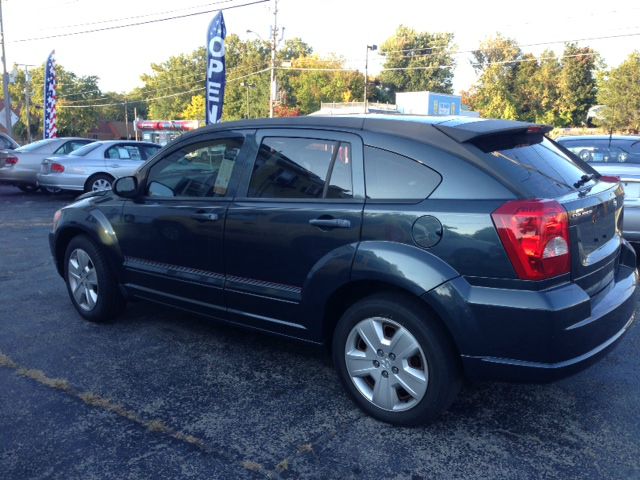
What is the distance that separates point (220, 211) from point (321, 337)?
110 cm

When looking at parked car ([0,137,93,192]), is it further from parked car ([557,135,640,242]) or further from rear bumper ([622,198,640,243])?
rear bumper ([622,198,640,243])

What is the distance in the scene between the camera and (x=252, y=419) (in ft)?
10.7

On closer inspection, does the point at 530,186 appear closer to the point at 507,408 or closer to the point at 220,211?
the point at 507,408

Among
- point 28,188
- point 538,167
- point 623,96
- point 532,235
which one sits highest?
point 623,96

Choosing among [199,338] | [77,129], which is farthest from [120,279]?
[77,129]

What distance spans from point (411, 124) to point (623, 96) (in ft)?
150

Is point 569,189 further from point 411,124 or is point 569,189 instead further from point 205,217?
point 205,217

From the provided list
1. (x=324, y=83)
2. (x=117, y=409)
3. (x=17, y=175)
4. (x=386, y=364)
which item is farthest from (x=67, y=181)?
(x=324, y=83)

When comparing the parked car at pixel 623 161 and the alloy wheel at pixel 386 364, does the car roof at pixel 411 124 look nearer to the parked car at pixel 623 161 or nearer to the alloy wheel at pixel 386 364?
the alloy wheel at pixel 386 364

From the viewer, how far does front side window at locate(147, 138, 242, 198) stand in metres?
3.96

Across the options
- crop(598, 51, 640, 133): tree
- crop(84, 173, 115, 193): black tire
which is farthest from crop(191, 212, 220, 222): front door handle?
crop(598, 51, 640, 133): tree

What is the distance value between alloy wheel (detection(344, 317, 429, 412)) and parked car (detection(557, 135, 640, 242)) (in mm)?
4543

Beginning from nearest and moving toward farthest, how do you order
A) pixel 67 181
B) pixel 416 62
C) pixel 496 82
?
pixel 67 181 → pixel 496 82 → pixel 416 62

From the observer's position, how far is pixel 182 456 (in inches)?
114
